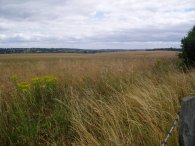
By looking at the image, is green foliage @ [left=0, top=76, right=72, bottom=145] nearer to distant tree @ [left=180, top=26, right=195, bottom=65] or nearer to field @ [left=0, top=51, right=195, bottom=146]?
Result: field @ [left=0, top=51, right=195, bottom=146]

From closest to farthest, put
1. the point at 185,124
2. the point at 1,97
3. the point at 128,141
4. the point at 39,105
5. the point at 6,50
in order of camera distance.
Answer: the point at 185,124
the point at 128,141
the point at 39,105
the point at 1,97
the point at 6,50

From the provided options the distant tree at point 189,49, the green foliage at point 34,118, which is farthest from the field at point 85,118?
the distant tree at point 189,49

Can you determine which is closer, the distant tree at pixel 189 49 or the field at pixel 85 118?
the field at pixel 85 118

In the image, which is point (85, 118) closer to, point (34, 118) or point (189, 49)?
point (34, 118)

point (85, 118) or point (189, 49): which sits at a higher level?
point (189, 49)

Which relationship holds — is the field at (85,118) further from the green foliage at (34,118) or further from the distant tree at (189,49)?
the distant tree at (189,49)

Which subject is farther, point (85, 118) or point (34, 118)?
point (34, 118)

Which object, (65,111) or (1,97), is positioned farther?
(1,97)

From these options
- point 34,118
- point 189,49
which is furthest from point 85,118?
point 189,49

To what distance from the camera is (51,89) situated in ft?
17.7

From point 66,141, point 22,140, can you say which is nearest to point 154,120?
point 66,141

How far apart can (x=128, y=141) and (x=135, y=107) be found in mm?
1100

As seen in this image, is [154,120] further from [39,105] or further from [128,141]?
[39,105]

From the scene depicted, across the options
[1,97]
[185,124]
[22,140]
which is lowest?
[22,140]
